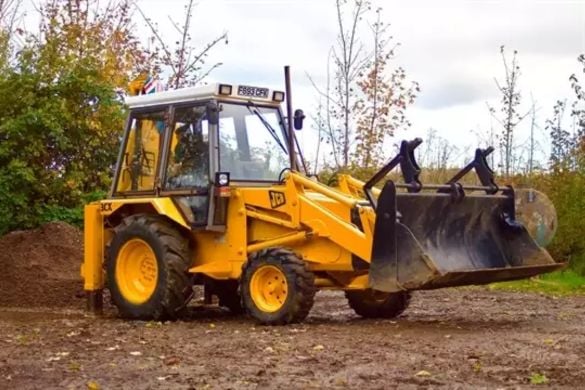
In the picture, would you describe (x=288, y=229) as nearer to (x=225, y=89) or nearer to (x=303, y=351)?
(x=225, y=89)

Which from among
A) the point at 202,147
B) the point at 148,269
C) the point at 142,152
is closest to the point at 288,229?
the point at 202,147

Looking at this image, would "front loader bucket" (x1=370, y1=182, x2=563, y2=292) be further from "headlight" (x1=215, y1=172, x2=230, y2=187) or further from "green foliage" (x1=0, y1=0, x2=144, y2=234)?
"green foliage" (x1=0, y1=0, x2=144, y2=234)

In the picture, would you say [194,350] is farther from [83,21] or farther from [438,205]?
[83,21]

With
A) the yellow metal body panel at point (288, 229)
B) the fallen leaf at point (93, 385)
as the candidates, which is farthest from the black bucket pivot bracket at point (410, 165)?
the fallen leaf at point (93, 385)

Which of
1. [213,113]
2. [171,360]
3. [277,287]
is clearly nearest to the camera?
[171,360]

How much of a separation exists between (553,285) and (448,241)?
5885 millimetres

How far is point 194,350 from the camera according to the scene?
28.6ft

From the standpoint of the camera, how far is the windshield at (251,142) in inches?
445

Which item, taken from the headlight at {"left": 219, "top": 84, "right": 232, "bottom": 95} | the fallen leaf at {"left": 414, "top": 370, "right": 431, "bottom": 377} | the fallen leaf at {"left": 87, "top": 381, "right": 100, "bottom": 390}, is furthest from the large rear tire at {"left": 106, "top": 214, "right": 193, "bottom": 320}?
the fallen leaf at {"left": 414, "top": 370, "right": 431, "bottom": 377}

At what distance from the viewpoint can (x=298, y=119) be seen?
11961 millimetres

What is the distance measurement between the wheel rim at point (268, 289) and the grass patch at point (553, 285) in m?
5.65

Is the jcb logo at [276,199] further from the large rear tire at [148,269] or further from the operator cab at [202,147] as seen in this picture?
the large rear tire at [148,269]

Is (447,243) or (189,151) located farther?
(189,151)

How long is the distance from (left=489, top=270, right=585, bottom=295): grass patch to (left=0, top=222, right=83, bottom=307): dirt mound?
6.19 meters
